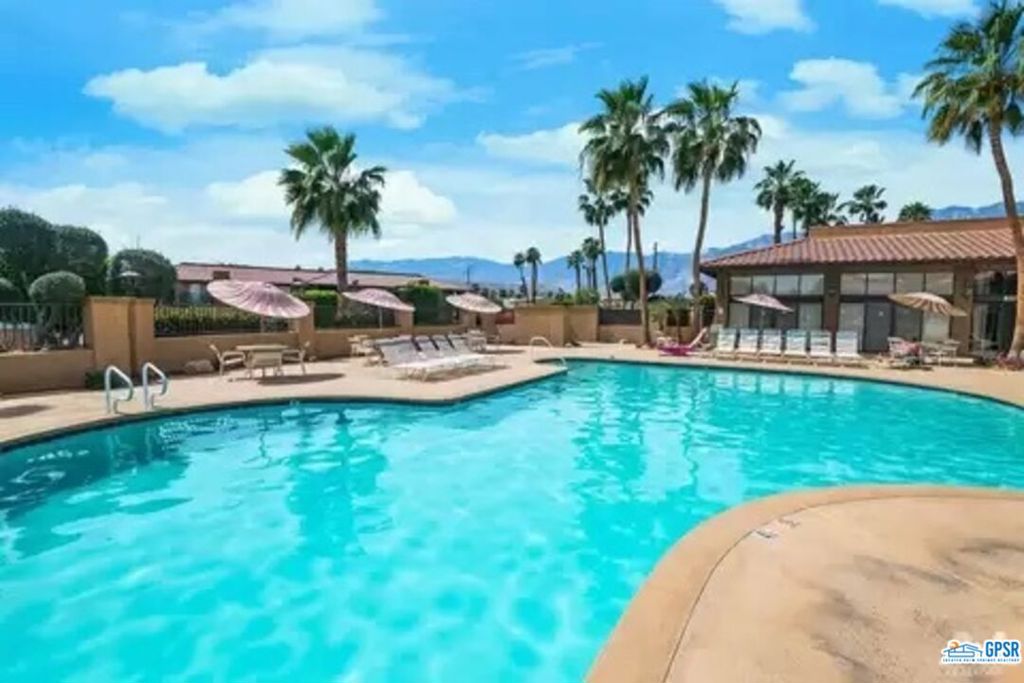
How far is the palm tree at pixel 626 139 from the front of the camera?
2519cm

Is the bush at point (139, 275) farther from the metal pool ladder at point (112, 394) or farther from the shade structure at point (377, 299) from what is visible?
the metal pool ladder at point (112, 394)

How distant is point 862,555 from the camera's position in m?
4.64

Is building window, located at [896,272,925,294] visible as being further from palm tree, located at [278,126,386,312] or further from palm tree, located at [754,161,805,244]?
palm tree, located at [754,161,805,244]

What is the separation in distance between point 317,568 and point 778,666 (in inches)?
156

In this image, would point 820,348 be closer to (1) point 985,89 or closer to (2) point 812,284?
(2) point 812,284

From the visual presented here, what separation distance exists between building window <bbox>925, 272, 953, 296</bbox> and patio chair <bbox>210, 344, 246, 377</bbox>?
2280 centimetres

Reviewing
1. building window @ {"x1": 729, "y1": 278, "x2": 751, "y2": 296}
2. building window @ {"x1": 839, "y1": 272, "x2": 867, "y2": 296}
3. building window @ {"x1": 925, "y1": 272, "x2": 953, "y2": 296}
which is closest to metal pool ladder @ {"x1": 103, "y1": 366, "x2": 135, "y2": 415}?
building window @ {"x1": 729, "y1": 278, "x2": 751, "y2": 296}

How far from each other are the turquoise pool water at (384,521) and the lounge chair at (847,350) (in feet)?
21.0

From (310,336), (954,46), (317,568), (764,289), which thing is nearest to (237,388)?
(310,336)

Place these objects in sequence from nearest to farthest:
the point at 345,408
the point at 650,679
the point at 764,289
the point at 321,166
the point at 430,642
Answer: the point at 650,679 < the point at 430,642 < the point at 345,408 < the point at 321,166 < the point at 764,289

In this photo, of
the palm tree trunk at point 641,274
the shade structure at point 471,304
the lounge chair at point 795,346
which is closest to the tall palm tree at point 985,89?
the lounge chair at point 795,346

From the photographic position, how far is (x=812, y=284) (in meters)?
25.3

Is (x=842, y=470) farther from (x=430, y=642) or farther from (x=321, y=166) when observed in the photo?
(x=321, y=166)

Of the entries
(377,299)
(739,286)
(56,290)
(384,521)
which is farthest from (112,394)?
(739,286)
